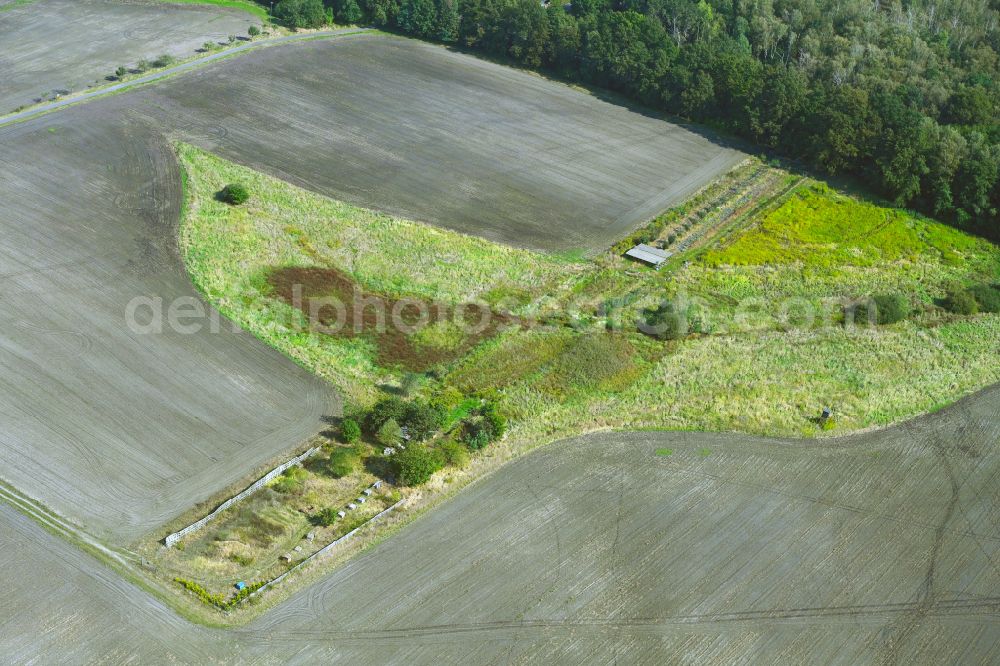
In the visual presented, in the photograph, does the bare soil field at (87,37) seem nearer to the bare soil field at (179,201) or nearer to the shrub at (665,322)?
the bare soil field at (179,201)

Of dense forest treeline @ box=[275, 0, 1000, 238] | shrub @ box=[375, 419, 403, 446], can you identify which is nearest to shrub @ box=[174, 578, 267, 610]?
shrub @ box=[375, 419, 403, 446]

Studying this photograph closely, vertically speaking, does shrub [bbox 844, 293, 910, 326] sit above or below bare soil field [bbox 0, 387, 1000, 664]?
above

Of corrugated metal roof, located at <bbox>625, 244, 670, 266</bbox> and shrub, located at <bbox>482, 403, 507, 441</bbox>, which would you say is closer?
shrub, located at <bbox>482, 403, 507, 441</bbox>

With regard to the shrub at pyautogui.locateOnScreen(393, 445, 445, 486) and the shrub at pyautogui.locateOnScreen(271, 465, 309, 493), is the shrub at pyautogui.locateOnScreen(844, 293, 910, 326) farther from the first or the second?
the shrub at pyautogui.locateOnScreen(271, 465, 309, 493)

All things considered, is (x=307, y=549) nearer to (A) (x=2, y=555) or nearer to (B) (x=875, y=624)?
(A) (x=2, y=555)

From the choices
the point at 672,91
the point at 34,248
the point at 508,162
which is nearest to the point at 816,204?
the point at 672,91

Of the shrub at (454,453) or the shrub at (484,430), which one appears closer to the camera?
the shrub at (454,453)

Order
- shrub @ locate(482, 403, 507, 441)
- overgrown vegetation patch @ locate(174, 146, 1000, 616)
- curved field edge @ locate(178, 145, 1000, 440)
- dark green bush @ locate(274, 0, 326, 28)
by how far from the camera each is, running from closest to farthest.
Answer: shrub @ locate(482, 403, 507, 441)
overgrown vegetation patch @ locate(174, 146, 1000, 616)
curved field edge @ locate(178, 145, 1000, 440)
dark green bush @ locate(274, 0, 326, 28)

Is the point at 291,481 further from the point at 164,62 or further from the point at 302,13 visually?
the point at 302,13

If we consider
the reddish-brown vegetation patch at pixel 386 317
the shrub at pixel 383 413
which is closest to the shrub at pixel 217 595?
the shrub at pixel 383 413
